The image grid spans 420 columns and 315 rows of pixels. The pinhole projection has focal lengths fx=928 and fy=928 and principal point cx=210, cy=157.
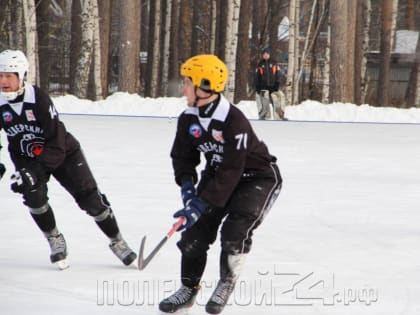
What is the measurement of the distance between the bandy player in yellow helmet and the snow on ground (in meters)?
0.24

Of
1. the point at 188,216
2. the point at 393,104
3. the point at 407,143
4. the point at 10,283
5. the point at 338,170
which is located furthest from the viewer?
the point at 393,104

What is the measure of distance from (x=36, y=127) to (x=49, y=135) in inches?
3.8

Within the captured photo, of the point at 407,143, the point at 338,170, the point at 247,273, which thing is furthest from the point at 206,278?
the point at 407,143

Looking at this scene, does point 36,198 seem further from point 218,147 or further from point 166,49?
point 166,49

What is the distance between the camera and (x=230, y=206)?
4.84m

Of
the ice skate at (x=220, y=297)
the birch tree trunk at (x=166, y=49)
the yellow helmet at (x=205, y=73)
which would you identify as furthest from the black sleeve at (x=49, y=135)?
the birch tree trunk at (x=166, y=49)

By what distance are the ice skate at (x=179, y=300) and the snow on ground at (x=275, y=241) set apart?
2.8 inches

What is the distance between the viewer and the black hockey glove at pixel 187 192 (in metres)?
4.74

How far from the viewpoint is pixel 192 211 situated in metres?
4.65

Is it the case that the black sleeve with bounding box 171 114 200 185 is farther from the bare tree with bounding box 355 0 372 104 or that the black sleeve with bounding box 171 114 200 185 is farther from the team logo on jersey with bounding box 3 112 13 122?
the bare tree with bounding box 355 0 372 104

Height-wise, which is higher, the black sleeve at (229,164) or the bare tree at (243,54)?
the black sleeve at (229,164)

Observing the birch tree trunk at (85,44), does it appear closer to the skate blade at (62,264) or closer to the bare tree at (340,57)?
the bare tree at (340,57)

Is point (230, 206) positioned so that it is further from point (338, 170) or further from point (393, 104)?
point (393, 104)

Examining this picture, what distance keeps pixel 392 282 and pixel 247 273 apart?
0.89 metres
